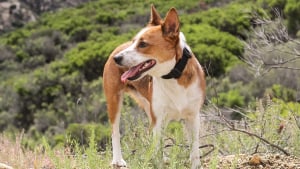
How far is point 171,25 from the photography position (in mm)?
5547

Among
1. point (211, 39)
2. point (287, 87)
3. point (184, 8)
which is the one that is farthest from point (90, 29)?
point (287, 87)

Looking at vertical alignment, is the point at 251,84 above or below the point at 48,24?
above

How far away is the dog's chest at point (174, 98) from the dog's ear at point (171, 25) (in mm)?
375

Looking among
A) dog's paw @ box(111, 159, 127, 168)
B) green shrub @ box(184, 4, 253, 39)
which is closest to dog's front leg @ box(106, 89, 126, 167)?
dog's paw @ box(111, 159, 127, 168)

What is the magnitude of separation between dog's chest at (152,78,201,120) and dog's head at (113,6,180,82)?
140mm

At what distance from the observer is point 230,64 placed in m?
29.8

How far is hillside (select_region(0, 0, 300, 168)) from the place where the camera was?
1138cm

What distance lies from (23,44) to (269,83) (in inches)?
975

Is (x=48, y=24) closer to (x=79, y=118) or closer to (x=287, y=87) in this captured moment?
A: (x=79, y=118)

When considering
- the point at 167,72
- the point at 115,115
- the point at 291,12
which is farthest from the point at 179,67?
the point at 291,12

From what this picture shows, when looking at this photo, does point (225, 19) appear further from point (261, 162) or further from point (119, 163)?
point (261, 162)

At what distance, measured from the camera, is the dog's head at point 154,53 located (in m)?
5.46

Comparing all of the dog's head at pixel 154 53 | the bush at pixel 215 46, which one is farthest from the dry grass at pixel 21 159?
the bush at pixel 215 46

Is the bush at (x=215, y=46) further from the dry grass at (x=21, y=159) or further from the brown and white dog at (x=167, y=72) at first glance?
the brown and white dog at (x=167, y=72)
